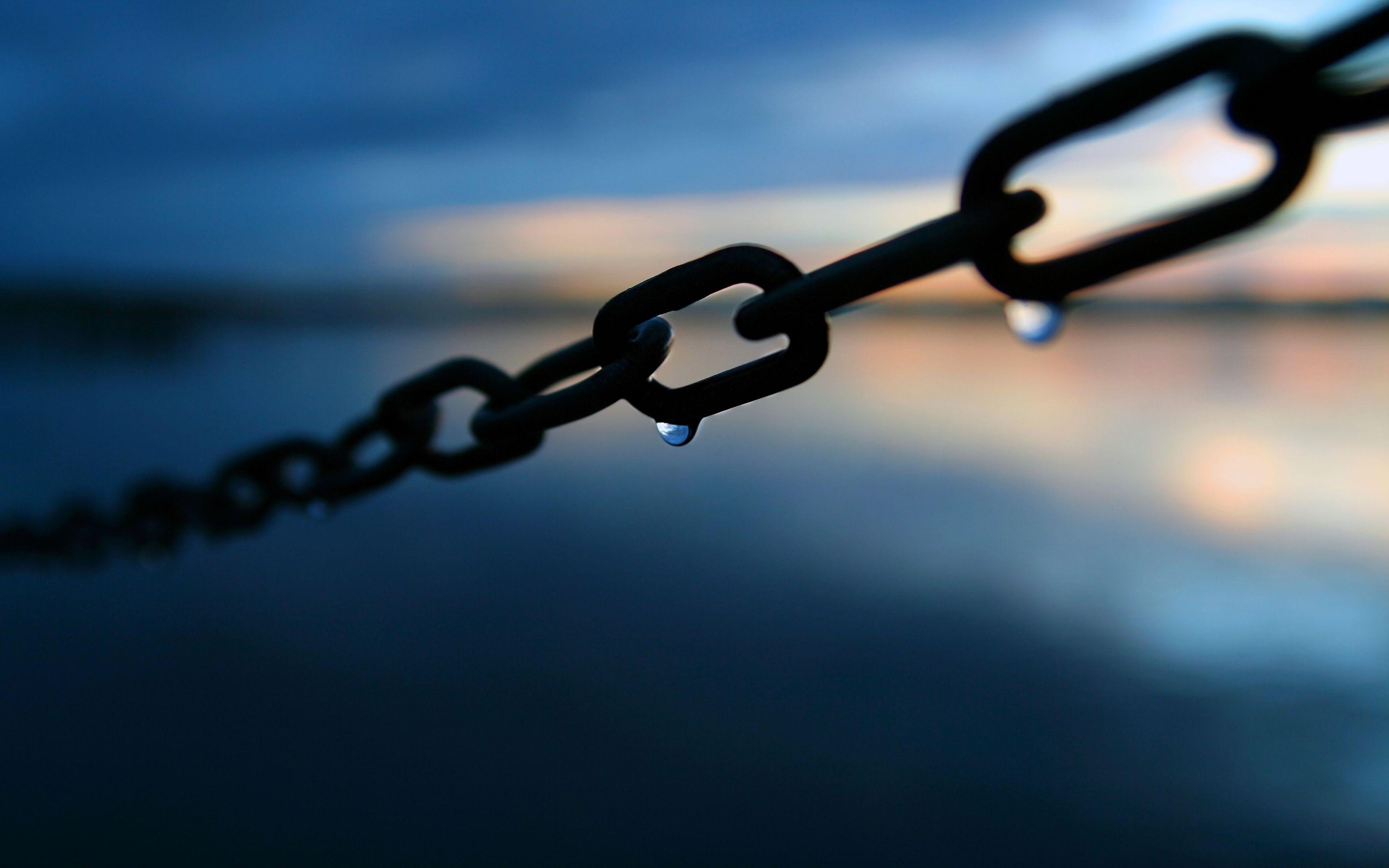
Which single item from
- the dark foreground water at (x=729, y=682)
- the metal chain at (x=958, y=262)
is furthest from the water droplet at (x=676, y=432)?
the dark foreground water at (x=729, y=682)

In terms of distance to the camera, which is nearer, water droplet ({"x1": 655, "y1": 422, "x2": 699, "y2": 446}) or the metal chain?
the metal chain

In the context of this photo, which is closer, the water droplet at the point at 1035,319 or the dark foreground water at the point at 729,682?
the water droplet at the point at 1035,319

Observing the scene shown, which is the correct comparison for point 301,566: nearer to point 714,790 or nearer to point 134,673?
point 134,673

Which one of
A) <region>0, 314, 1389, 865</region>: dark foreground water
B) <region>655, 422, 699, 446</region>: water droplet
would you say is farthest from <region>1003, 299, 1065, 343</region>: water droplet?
<region>0, 314, 1389, 865</region>: dark foreground water

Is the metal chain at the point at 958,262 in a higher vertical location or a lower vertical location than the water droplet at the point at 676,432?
higher

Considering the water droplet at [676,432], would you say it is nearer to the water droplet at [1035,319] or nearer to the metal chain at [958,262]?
the metal chain at [958,262]

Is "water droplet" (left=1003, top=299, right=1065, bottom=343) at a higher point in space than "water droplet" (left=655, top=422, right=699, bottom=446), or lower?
higher

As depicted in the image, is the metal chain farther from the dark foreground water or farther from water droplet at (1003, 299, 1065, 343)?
the dark foreground water

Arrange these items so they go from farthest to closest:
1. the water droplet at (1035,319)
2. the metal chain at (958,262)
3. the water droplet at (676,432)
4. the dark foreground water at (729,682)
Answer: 1. the dark foreground water at (729,682)
2. the water droplet at (676,432)
3. the water droplet at (1035,319)
4. the metal chain at (958,262)
